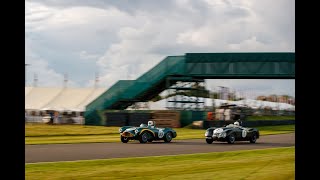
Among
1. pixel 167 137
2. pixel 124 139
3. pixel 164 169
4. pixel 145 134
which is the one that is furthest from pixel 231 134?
pixel 164 169

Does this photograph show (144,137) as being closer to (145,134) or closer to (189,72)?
(145,134)

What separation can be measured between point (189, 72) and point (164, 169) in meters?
22.1

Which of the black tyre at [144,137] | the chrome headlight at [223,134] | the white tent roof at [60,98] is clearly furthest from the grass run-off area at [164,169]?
the white tent roof at [60,98]

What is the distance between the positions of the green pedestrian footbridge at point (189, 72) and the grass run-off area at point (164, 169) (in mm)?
18588

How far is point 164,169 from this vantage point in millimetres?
8906

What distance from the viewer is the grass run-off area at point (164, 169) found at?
7.92 metres

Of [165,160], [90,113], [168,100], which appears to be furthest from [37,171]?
[168,100]

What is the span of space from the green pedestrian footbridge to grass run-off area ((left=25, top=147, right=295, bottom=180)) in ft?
61.0

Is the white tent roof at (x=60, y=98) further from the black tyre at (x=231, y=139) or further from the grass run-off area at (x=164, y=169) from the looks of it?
the grass run-off area at (x=164, y=169)
